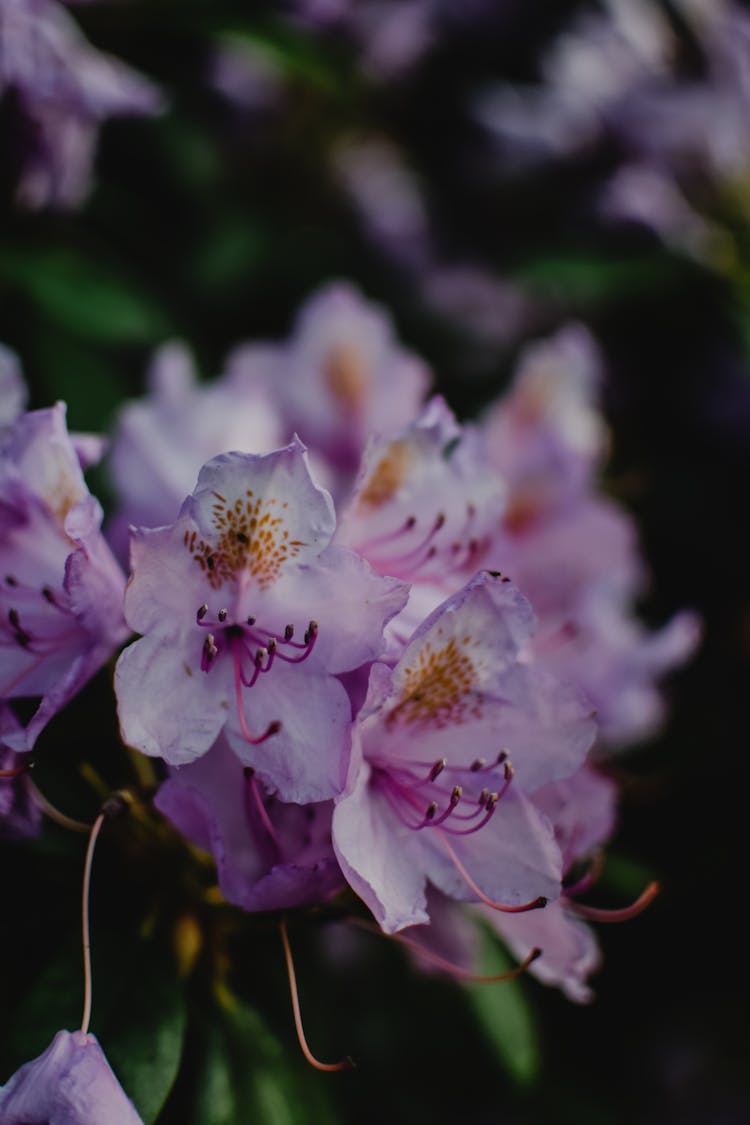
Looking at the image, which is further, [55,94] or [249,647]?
[55,94]

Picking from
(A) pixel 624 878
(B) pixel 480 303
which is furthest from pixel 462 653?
(B) pixel 480 303

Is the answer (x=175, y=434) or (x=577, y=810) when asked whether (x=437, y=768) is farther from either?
(x=175, y=434)

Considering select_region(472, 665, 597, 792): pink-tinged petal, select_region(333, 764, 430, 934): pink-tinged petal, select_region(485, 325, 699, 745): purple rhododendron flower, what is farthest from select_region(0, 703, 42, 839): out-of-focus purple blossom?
select_region(485, 325, 699, 745): purple rhododendron flower

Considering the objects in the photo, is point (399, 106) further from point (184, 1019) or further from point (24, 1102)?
point (24, 1102)

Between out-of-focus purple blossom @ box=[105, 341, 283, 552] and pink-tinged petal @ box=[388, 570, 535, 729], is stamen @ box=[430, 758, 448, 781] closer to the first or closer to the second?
pink-tinged petal @ box=[388, 570, 535, 729]

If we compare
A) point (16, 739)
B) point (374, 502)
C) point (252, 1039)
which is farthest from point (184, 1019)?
point (374, 502)

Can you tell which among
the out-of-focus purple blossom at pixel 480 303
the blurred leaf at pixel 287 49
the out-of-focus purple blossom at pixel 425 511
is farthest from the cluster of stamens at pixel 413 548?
the out-of-focus purple blossom at pixel 480 303

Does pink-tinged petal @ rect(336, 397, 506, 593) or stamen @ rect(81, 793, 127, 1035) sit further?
pink-tinged petal @ rect(336, 397, 506, 593)
